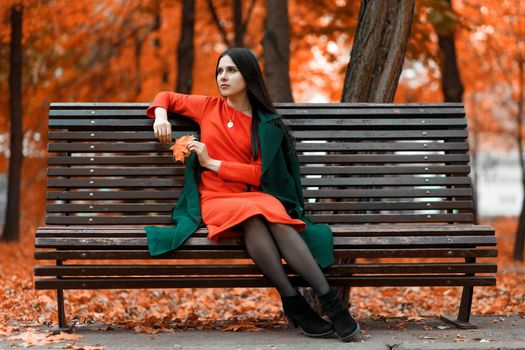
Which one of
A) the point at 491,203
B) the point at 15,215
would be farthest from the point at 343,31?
the point at 491,203

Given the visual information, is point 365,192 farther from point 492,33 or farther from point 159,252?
point 492,33

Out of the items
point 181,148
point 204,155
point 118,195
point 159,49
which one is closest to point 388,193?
point 204,155

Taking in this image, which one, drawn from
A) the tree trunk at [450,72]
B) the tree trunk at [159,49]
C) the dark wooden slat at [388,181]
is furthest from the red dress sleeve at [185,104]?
the tree trunk at [159,49]

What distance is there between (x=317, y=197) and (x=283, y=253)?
2.63 ft

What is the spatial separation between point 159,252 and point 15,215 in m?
10.1

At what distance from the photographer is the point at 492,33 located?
56.1 feet

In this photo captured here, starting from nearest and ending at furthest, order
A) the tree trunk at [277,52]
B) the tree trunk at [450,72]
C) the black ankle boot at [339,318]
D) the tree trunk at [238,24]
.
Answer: the black ankle boot at [339,318]
the tree trunk at [277,52]
the tree trunk at [450,72]
the tree trunk at [238,24]

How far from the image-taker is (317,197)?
5105mm

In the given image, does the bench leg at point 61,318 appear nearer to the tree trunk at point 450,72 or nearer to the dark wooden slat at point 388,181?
the dark wooden slat at point 388,181

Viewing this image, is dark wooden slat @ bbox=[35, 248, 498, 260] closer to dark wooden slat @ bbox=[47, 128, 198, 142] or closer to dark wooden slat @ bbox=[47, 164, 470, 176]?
dark wooden slat @ bbox=[47, 164, 470, 176]

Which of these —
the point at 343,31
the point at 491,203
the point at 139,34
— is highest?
the point at 139,34

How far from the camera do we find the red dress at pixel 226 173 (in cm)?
438

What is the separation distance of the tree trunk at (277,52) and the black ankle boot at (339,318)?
5434mm

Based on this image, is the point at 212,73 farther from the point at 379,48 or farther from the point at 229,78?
the point at 229,78
